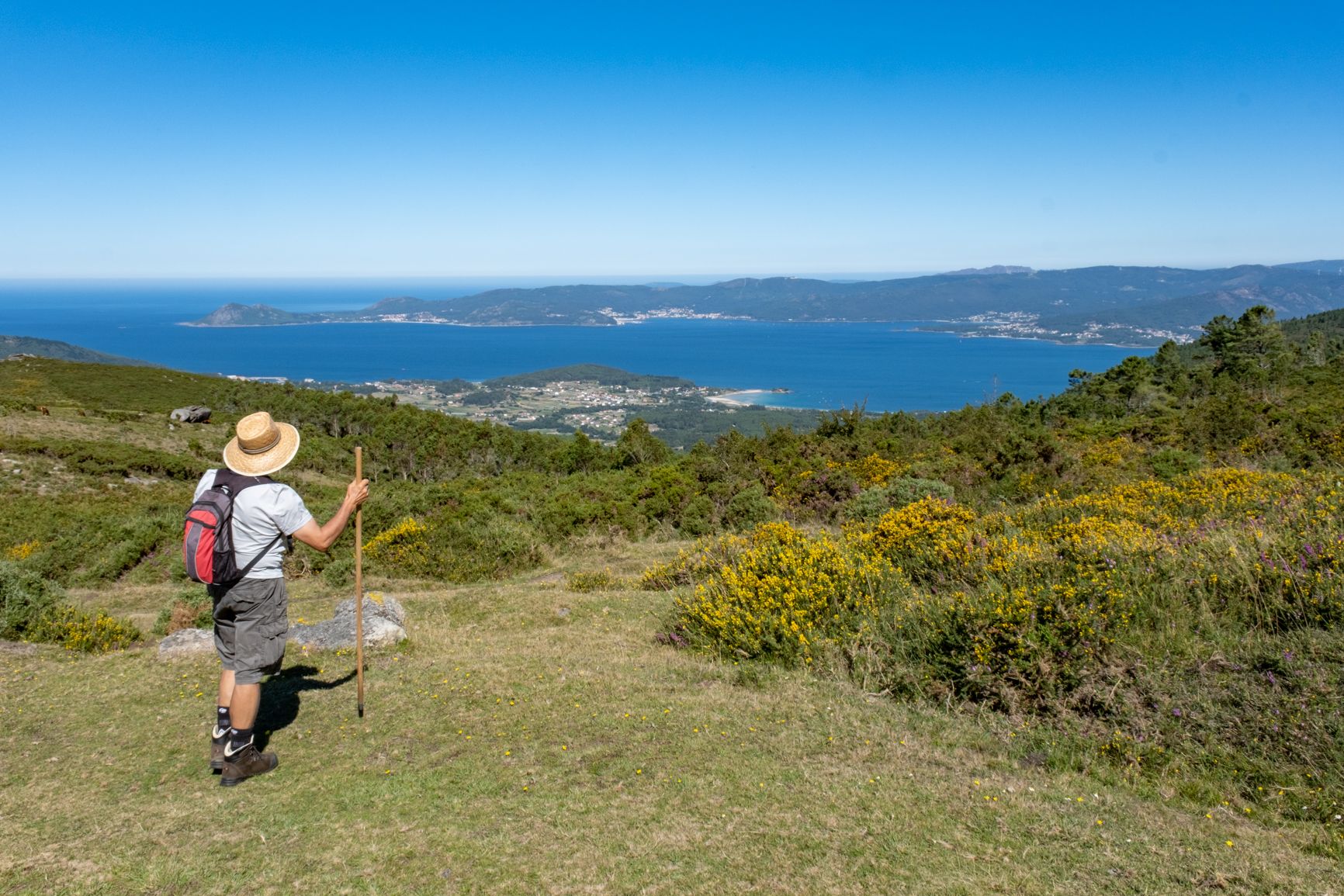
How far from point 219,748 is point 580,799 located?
2.22 m

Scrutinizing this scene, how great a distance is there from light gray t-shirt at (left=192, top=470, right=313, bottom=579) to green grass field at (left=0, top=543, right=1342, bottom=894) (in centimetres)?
135

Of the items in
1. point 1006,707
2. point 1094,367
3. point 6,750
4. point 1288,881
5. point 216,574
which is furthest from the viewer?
point 1094,367

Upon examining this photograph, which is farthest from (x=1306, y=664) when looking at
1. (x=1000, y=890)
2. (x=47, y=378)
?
(x=47, y=378)

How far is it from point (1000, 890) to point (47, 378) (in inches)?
2865

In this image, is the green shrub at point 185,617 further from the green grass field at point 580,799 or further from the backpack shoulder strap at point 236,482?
the backpack shoulder strap at point 236,482

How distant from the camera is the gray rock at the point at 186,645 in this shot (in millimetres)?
6766

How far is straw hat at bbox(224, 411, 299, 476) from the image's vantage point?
4.25 metres

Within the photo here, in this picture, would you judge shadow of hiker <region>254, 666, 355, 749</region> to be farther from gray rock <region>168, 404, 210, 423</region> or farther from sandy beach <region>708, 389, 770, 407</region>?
sandy beach <region>708, 389, 770, 407</region>

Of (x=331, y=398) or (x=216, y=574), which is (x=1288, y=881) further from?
(x=331, y=398)

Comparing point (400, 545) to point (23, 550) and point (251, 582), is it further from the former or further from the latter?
point (251, 582)

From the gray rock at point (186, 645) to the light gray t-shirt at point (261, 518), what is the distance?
320 centimetres

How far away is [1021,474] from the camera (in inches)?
628

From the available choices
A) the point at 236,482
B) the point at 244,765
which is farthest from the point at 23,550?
the point at 236,482

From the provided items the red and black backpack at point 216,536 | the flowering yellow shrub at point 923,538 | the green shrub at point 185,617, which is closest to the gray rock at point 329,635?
the green shrub at point 185,617
